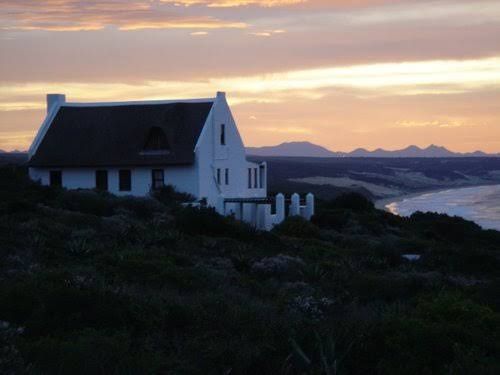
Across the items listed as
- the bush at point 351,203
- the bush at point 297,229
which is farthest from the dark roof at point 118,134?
the bush at point 351,203

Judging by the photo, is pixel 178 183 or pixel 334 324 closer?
pixel 334 324

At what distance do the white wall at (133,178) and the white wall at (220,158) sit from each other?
54 cm

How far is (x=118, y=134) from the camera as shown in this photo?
128 ft

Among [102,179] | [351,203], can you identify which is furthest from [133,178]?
[351,203]

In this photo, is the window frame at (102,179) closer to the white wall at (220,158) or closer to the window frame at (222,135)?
the white wall at (220,158)

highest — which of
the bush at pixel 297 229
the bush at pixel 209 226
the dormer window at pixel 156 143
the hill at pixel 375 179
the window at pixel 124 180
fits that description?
the dormer window at pixel 156 143

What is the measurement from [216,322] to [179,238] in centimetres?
1128

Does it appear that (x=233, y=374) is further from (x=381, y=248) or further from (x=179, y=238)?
(x=381, y=248)

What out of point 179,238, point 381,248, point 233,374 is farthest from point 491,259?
point 233,374

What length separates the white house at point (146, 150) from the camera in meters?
37.4

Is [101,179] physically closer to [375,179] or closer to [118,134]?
[118,134]

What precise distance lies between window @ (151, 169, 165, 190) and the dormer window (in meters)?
0.80

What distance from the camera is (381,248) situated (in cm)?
2414

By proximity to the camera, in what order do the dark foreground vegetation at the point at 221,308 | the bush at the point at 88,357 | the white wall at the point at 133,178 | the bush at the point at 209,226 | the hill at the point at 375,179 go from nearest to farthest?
the bush at the point at 88,357 → the dark foreground vegetation at the point at 221,308 → the bush at the point at 209,226 → the white wall at the point at 133,178 → the hill at the point at 375,179
